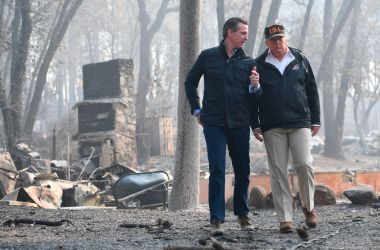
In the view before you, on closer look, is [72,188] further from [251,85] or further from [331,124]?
[331,124]

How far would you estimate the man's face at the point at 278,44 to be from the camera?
686 cm

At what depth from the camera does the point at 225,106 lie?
6.71 m

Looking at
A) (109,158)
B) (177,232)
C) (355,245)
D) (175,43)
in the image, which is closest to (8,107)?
(109,158)

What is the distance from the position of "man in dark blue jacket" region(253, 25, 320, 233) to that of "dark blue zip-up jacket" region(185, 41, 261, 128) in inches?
6.8

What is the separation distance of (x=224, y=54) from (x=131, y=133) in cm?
1754

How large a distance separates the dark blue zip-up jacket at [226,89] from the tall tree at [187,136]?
4115 millimetres

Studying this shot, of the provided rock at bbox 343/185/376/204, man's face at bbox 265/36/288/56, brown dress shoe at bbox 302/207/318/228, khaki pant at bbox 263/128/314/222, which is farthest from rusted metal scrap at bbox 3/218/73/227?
rock at bbox 343/185/376/204

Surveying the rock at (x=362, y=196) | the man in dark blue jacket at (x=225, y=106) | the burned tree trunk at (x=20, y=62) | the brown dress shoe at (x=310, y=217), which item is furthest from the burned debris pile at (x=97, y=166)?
the brown dress shoe at (x=310, y=217)

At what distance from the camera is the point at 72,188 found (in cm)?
1270

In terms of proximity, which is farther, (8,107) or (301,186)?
(8,107)

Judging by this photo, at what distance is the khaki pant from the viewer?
6.89 m

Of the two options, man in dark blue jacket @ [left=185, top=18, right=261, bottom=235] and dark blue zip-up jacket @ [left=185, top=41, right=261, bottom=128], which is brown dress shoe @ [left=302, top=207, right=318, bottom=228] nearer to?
man in dark blue jacket @ [left=185, top=18, right=261, bottom=235]

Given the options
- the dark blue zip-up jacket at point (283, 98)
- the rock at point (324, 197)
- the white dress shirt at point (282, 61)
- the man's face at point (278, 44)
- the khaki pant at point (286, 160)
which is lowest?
the rock at point (324, 197)

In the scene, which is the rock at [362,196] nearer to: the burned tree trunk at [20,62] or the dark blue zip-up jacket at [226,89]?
the dark blue zip-up jacket at [226,89]
